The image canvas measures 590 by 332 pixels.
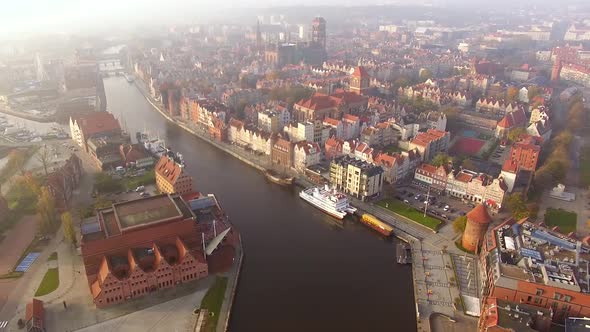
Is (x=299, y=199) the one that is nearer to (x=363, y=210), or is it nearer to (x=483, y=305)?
(x=363, y=210)

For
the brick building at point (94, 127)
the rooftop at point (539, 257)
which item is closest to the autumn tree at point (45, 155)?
the brick building at point (94, 127)

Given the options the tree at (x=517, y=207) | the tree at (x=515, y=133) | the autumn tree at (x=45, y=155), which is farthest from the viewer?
the tree at (x=515, y=133)

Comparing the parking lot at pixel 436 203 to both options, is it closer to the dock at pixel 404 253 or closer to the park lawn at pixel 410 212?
the park lawn at pixel 410 212

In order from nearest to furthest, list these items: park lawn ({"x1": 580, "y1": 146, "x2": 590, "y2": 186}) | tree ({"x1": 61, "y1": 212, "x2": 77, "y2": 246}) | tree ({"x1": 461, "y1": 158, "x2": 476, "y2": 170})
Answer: tree ({"x1": 61, "y1": 212, "x2": 77, "y2": 246}) → tree ({"x1": 461, "y1": 158, "x2": 476, "y2": 170}) → park lawn ({"x1": 580, "y1": 146, "x2": 590, "y2": 186})

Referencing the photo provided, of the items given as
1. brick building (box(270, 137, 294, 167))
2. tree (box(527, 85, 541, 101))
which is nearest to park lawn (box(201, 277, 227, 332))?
brick building (box(270, 137, 294, 167))

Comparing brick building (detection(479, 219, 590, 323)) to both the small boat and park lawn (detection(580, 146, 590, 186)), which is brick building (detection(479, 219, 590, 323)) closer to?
park lawn (detection(580, 146, 590, 186))

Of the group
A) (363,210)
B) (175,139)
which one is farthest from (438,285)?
(175,139)
